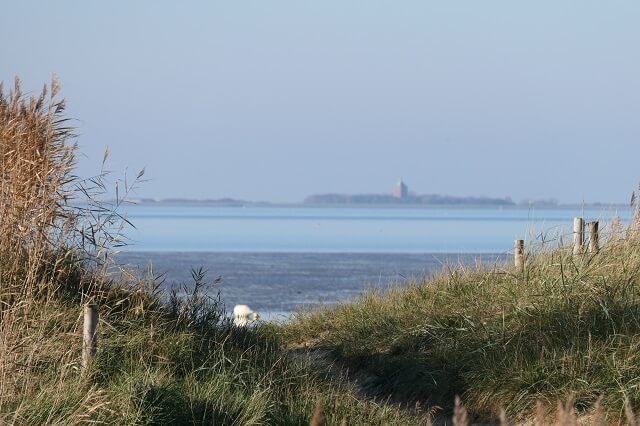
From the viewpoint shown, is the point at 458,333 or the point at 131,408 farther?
the point at 458,333

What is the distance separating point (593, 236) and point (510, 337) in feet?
10.4

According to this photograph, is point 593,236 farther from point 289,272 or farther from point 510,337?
point 289,272

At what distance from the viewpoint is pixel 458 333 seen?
401 inches

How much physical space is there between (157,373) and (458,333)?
358 cm

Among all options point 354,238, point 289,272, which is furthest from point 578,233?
point 354,238

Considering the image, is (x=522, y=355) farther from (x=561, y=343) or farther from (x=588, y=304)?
(x=588, y=304)

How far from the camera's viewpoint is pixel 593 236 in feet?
40.0

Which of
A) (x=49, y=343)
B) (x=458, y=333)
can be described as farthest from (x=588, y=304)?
(x=49, y=343)

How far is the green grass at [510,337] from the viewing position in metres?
8.71

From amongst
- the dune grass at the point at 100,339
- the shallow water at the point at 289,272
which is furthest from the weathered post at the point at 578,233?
the shallow water at the point at 289,272

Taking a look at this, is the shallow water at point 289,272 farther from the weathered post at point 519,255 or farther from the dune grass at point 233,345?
the dune grass at point 233,345

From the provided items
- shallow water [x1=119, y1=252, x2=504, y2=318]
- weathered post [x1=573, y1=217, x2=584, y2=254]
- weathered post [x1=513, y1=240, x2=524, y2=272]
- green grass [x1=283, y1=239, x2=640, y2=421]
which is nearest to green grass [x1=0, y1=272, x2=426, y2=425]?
green grass [x1=283, y1=239, x2=640, y2=421]

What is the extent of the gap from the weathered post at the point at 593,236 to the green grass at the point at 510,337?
249mm

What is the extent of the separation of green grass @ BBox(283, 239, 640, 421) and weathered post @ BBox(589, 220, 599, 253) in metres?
0.25
